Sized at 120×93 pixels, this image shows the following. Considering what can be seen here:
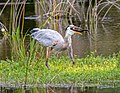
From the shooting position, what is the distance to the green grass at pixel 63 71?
10938 millimetres

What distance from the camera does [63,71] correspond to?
457 inches

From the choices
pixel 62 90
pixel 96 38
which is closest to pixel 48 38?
pixel 62 90

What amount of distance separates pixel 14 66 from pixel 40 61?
55 centimetres

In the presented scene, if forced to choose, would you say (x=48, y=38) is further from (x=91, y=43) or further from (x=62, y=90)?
(x=91, y=43)

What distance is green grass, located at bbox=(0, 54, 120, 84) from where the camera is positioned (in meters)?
10.9

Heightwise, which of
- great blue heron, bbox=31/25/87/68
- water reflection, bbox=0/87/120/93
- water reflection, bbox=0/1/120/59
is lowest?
water reflection, bbox=0/1/120/59

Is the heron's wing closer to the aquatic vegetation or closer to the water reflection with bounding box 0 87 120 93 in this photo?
the aquatic vegetation

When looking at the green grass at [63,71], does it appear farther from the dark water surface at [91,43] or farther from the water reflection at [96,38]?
the water reflection at [96,38]

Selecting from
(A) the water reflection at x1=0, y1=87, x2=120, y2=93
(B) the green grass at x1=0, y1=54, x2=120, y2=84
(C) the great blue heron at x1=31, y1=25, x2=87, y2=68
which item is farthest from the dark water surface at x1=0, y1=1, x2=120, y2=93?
(C) the great blue heron at x1=31, y1=25, x2=87, y2=68

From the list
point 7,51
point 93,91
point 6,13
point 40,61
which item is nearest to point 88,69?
point 40,61

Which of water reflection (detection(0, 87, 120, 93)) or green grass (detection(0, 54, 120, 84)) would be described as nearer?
water reflection (detection(0, 87, 120, 93))

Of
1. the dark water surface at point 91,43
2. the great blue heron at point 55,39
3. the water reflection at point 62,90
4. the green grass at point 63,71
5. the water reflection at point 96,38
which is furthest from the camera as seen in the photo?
the water reflection at point 96,38

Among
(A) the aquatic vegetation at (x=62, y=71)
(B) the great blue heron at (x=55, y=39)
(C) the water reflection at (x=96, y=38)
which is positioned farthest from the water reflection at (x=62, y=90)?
(C) the water reflection at (x=96, y=38)

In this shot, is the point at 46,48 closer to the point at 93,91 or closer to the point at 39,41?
the point at 39,41
